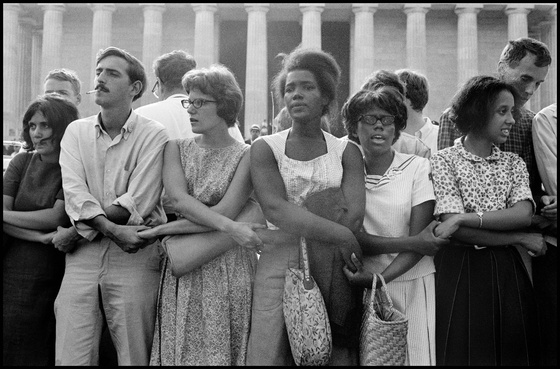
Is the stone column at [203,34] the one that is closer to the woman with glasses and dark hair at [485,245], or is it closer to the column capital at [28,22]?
the column capital at [28,22]

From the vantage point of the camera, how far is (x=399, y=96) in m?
4.49

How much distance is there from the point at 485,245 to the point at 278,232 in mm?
1689

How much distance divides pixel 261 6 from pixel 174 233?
3480 cm

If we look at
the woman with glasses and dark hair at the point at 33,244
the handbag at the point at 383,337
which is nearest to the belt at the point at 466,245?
the handbag at the point at 383,337

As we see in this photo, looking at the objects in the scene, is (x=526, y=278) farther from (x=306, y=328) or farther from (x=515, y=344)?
(x=306, y=328)

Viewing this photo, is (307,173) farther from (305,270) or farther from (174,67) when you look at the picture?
(174,67)

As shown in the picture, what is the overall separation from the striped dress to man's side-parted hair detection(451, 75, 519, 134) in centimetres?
64

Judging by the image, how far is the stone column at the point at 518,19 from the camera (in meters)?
36.5

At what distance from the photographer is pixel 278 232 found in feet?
13.5

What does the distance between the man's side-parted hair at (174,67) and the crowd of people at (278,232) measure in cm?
180

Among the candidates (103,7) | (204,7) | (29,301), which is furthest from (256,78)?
(29,301)

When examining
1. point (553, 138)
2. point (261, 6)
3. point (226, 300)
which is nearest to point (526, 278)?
→ point (553, 138)

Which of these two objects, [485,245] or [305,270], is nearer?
[305,270]

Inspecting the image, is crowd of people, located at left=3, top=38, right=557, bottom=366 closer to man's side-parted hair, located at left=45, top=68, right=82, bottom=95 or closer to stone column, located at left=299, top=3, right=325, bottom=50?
man's side-parted hair, located at left=45, top=68, right=82, bottom=95
